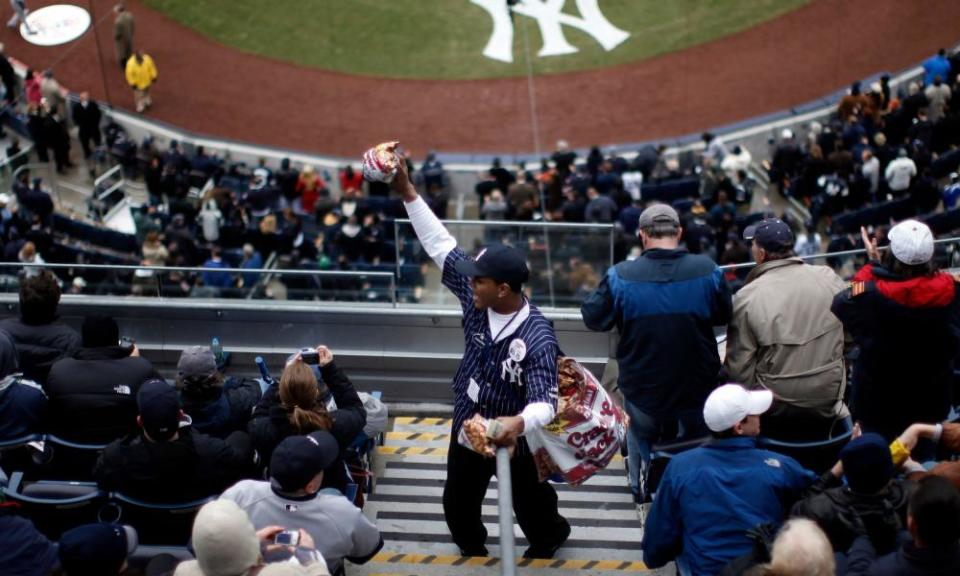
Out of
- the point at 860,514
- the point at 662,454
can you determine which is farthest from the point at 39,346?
the point at 860,514

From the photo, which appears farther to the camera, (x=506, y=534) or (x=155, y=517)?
(x=155, y=517)

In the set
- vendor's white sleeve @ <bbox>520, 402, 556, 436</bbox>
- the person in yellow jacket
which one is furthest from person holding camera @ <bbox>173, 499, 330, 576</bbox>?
the person in yellow jacket

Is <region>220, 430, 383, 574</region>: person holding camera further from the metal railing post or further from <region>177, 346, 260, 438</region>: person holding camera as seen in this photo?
the metal railing post

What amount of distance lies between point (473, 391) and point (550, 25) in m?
19.2

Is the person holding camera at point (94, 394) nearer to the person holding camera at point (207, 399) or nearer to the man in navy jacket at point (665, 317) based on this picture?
the person holding camera at point (207, 399)

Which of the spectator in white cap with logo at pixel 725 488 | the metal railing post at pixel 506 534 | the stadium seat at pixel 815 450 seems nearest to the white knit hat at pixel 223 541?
the metal railing post at pixel 506 534

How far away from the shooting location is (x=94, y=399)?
23.3 ft

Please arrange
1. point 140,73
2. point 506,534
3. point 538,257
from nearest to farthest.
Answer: point 506,534 → point 538,257 → point 140,73

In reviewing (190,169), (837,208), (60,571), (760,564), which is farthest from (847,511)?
(190,169)

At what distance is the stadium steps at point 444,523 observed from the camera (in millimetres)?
7137

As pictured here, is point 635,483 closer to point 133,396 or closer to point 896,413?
point 896,413

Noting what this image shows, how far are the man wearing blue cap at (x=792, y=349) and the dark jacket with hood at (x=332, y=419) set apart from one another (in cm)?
219

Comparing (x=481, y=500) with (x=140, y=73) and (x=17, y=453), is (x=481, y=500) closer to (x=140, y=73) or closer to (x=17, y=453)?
(x=17, y=453)

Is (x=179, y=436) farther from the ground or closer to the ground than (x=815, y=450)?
farther from the ground
